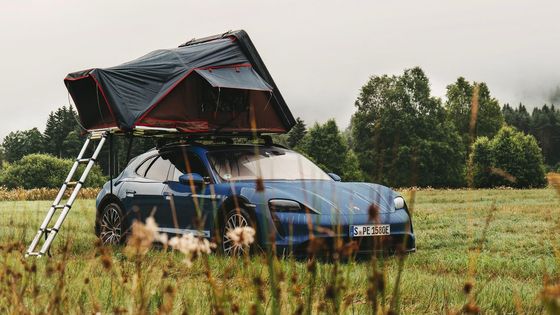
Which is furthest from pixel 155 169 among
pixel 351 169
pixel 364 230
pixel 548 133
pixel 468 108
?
pixel 548 133

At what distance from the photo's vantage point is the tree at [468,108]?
85.9 m

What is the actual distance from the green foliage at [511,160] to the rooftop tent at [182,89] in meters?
40.4

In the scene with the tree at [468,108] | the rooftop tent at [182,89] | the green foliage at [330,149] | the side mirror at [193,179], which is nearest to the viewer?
the side mirror at [193,179]

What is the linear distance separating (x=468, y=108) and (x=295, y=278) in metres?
88.5

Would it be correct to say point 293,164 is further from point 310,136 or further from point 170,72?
point 310,136

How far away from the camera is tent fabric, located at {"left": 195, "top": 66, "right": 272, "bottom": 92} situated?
10.2 metres

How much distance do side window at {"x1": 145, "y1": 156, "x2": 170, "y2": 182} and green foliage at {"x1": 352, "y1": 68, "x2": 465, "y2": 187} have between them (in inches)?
2226

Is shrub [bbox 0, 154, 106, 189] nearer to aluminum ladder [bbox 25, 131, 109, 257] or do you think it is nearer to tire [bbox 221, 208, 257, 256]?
aluminum ladder [bbox 25, 131, 109, 257]

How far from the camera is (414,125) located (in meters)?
68.6

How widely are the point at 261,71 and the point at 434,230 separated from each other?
435 cm

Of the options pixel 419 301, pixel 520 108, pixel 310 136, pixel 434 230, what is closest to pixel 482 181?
pixel 310 136

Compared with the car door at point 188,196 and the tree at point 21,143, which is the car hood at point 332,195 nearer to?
the car door at point 188,196

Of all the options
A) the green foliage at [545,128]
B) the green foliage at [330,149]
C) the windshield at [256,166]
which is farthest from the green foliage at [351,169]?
the green foliage at [545,128]

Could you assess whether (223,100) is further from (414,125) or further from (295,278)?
(414,125)
